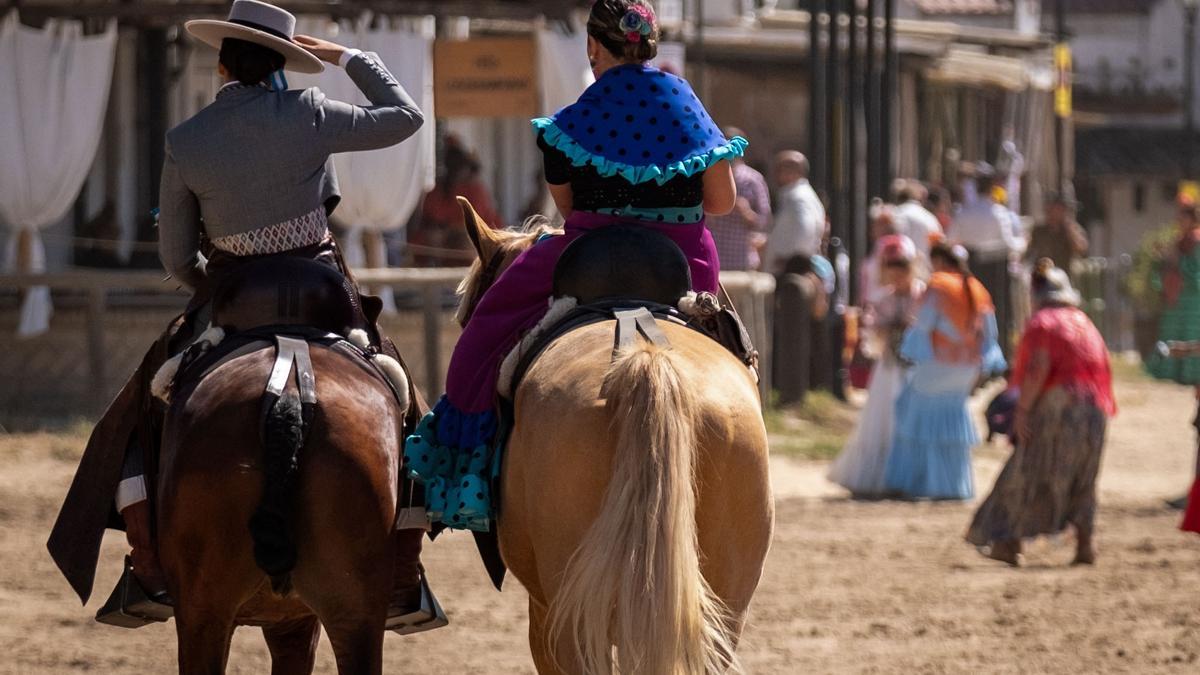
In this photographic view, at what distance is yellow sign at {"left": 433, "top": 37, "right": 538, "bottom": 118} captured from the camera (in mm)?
15547

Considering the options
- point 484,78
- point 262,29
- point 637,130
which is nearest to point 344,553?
point 637,130

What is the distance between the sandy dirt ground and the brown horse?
2706mm

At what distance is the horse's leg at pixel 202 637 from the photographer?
16.9 feet

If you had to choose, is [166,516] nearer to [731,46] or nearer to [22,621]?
[22,621]

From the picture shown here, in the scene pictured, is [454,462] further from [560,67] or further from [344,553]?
[560,67]

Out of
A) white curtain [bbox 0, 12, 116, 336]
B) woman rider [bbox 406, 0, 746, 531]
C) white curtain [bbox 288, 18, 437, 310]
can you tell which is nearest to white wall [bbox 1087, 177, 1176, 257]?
white curtain [bbox 288, 18, 437, 310]

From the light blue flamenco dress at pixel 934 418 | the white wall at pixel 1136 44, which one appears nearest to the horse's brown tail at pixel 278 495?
the light blue flamenco dress at pixel 934 418

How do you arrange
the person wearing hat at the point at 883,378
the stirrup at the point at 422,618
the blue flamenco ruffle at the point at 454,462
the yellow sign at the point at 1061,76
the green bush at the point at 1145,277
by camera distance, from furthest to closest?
the yellow sign at the point at 1061,76 < the green bush at the point at 1145,277 < the person wearing hat at the point at 883,378 < the stirrup at the point at 422,618 < the blue flamenco ruffle at the point at 454,462

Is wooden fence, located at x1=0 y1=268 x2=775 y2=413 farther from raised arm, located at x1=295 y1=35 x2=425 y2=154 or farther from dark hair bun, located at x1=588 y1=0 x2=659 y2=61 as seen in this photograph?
dark hair bun, located at x1=588 y1=0 x2=659 y2=61

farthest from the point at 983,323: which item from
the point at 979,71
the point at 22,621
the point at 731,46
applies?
the point at 979,71

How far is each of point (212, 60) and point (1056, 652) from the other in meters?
11.2

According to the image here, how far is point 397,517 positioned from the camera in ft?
18.1

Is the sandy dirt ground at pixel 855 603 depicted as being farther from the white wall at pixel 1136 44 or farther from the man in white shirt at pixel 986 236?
the white wall at pixel 1136 44

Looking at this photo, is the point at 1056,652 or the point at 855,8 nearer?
the point at 1056,652
